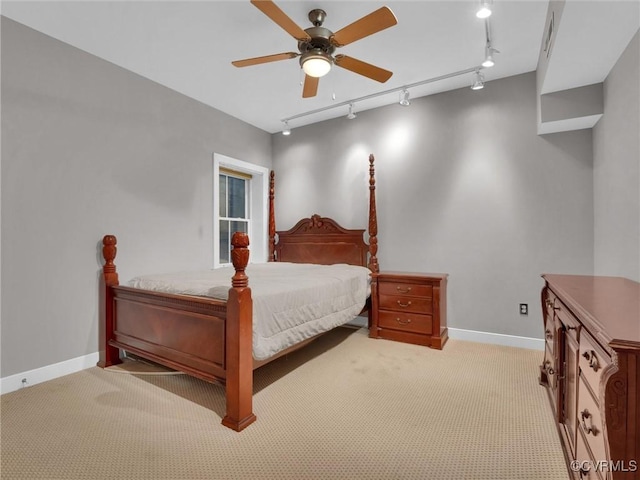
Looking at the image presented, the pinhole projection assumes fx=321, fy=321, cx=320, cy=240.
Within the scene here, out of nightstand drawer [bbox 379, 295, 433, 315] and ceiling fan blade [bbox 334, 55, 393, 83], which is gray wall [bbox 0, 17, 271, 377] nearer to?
ceiling fan blade [bbox 334, 55, 393, 83]

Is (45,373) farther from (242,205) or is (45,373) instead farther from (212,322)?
(242,205)

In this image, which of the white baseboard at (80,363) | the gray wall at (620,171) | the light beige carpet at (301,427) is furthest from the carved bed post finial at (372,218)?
the gray wall at (620,171)

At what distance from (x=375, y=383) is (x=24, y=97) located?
3455 millimetres

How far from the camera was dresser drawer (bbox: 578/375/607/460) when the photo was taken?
1.02 meters

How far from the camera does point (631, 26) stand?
191 centimetres

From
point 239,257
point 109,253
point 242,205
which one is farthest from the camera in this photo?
point 242,205

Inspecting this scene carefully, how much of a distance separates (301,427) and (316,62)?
2362mm

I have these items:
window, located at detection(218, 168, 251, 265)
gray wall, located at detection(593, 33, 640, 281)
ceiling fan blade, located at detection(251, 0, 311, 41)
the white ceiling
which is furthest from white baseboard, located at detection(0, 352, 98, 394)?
gray wall, located at detection(593, 33, 640, 281)

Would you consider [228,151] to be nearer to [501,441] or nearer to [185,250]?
[185,250]

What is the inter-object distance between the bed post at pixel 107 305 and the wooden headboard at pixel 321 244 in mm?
2257

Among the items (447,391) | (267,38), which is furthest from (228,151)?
(447,391)

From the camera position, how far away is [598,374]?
1055 millimetres

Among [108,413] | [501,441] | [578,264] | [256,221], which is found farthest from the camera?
[256,221]

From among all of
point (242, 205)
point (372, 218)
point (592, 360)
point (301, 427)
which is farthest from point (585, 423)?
point (242, 205)
